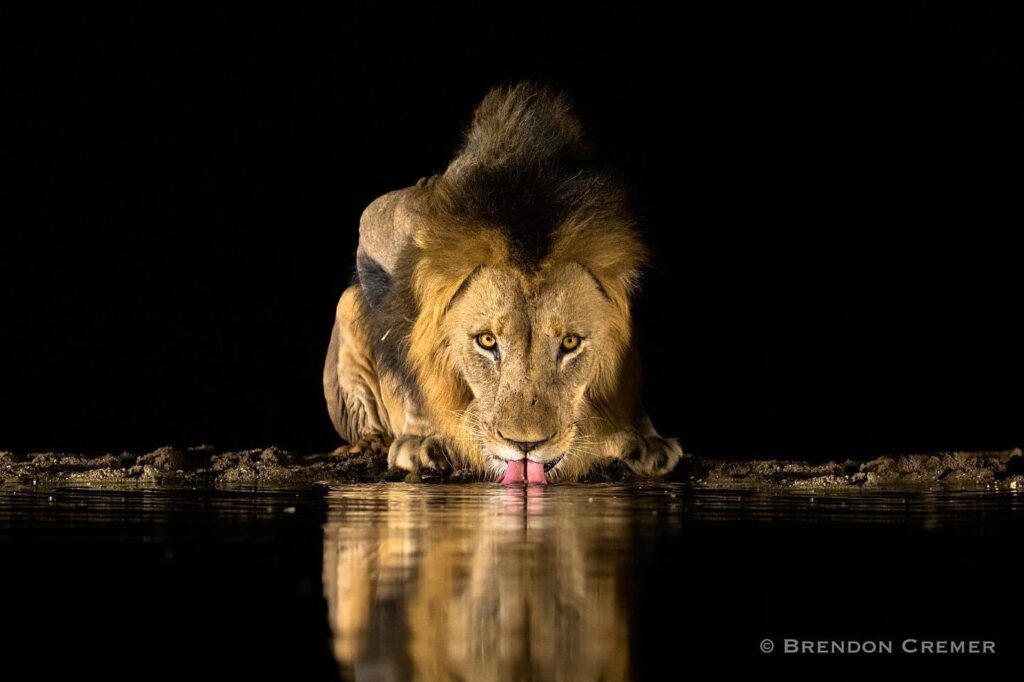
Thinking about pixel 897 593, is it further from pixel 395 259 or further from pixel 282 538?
pixel 395 259

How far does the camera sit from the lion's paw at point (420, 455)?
19.3ft

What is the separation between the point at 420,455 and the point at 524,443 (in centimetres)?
81

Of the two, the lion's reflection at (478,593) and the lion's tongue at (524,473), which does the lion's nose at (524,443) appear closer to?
the lion's tongue at (524,473)

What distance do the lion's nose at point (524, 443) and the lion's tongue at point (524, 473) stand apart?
0.09 meters

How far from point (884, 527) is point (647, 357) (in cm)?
231

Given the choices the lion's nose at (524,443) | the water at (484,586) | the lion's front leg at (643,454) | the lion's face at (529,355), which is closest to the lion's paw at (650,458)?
the lion's front leg at (643,454)

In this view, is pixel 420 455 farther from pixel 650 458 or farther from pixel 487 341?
pixel 650 458

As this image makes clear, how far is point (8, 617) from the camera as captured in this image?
241 cm

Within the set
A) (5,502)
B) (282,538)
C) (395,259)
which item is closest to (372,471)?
(395,259)

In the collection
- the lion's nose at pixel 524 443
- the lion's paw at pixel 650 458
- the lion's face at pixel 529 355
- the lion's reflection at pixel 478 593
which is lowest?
the lion's reflection at pixel 478 593

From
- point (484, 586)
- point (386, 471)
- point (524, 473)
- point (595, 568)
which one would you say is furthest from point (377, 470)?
point (484, 586)

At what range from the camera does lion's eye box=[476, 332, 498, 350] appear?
559 cm

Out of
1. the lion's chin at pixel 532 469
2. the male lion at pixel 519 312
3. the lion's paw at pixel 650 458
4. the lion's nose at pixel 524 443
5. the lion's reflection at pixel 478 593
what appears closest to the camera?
the lion's reflection at pixel 478 593

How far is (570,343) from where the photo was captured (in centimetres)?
558
